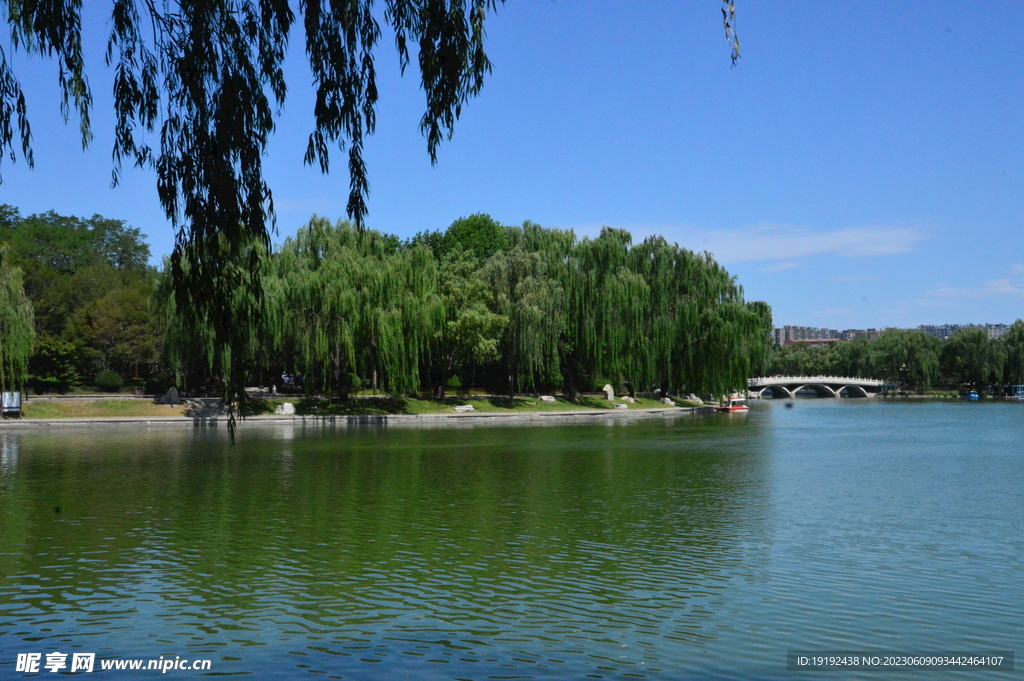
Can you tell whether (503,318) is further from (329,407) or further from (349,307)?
(329,407)

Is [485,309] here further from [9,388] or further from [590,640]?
[590,640]

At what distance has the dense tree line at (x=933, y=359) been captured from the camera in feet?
289

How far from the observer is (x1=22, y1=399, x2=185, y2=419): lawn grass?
4044 centimetres

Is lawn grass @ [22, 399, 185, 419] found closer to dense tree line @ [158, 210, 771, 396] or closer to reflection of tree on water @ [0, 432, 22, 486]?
dense tree line @ [158, 210, 771, 396]

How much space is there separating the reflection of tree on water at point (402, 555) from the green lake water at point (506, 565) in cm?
5

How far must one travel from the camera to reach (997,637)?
901cm

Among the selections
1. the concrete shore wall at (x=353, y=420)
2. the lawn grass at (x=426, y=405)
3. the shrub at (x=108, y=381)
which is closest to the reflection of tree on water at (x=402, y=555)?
the concrete shore wall at (x=353, y=420)

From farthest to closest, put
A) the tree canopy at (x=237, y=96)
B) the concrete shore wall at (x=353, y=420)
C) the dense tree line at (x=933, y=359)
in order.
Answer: the dense tree line at (x=933, y=359)
the concrete shore wall at (x=353, y=420)
the tree canopy at (x=237, y=96)

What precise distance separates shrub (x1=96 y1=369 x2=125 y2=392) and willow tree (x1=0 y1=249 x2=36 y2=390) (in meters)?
11.2

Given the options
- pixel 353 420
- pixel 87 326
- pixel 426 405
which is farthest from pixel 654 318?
pixel 87 326

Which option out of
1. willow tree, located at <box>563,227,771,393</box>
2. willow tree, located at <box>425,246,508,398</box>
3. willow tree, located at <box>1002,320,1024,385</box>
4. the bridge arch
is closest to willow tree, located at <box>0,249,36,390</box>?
willow tree, located at <box>425,246,508,398</box>

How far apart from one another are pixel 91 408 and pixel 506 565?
117 feet

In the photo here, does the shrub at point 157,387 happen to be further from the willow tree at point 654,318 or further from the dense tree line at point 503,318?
the willow tree at point 654,318

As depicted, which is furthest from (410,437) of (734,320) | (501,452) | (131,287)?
(131,287)
